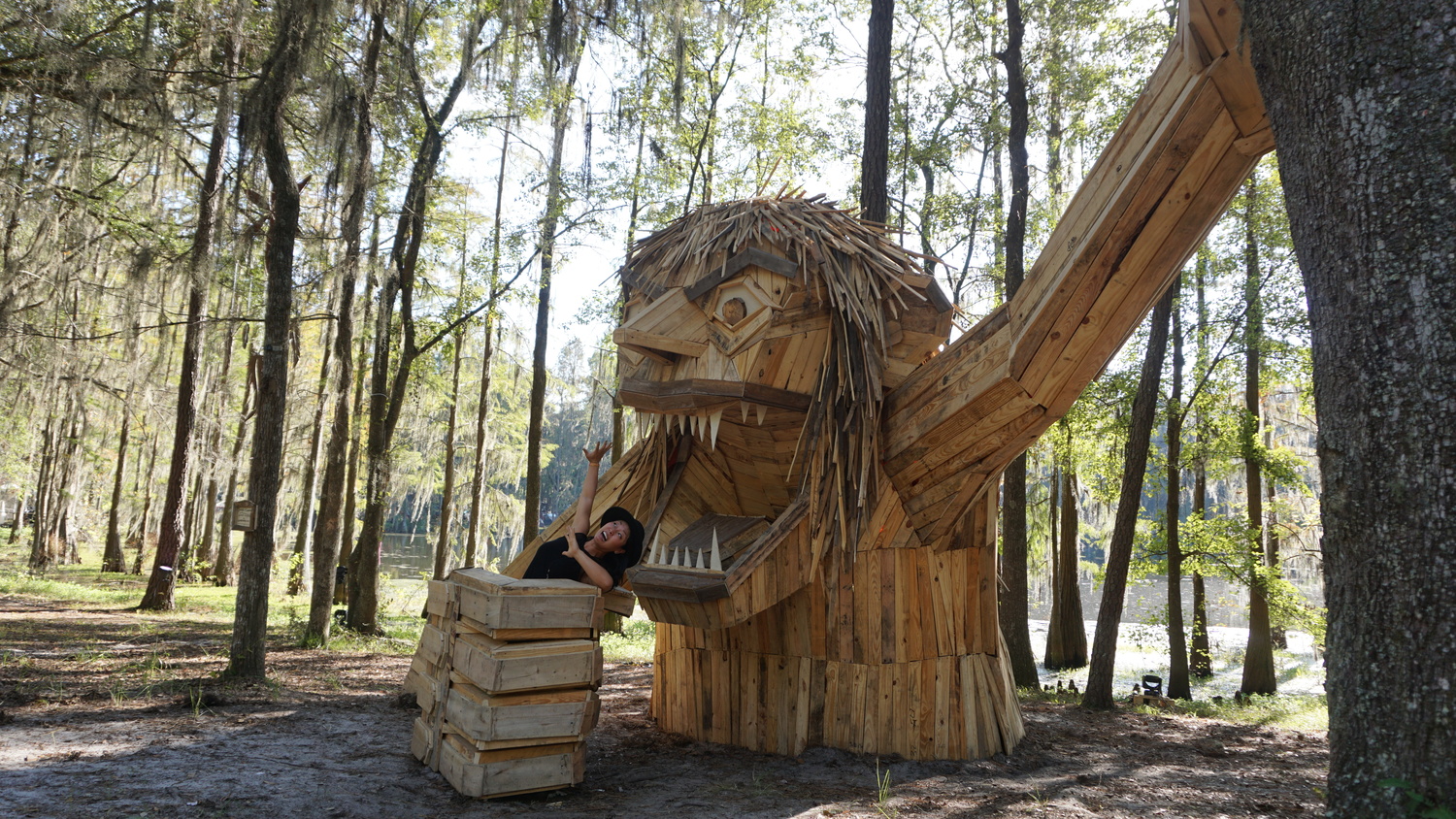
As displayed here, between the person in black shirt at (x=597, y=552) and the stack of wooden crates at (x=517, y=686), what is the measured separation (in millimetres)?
482

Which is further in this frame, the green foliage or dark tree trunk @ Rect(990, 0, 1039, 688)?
dark tree trunk @ Rect(990, 0, 1039, 688)

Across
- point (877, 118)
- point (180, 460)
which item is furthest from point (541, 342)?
point (877, 118)

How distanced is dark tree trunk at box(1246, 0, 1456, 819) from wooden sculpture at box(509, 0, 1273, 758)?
1.69 metres

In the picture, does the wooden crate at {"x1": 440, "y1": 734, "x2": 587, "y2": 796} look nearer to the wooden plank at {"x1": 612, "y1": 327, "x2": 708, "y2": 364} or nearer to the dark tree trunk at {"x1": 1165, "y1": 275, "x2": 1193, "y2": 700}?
the wooden plank at {"x1": 612, "y1": 327, "x2": 708, "y2": 364}

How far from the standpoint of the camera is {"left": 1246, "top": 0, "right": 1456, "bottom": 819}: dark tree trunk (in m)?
1.90

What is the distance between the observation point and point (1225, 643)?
17812 millimetres

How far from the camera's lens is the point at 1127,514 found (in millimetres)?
8078

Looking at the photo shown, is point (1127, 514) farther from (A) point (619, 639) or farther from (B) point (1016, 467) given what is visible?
(A) point (619, 639)

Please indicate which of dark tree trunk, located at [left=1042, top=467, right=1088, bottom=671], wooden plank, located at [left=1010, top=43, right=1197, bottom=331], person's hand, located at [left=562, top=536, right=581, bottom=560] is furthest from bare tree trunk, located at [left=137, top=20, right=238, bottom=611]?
dark tree trunk, located at [left=1042, top=467, right=1088, bottom=671]

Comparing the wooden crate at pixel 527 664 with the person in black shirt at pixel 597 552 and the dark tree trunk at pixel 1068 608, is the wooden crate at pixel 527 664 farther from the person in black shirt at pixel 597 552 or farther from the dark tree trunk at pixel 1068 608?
the dark tree trunk at pixel 1068 608

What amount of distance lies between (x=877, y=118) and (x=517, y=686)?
550 cm

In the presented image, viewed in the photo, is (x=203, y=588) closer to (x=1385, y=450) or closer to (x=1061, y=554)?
(x=1061, y=554)

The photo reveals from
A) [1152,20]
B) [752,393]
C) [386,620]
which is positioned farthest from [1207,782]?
[386,620]

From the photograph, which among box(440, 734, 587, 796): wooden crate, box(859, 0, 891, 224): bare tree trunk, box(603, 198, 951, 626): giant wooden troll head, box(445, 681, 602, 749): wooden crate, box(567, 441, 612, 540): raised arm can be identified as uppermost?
box(859, 0, 891, 224): bare tree trunk
